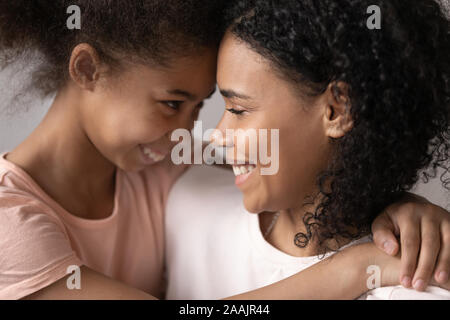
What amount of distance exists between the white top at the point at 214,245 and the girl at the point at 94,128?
99 mm

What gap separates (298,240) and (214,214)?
27 centimetres

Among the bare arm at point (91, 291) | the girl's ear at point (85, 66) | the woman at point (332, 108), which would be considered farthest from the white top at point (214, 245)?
the girl's ear at point (85, 66)

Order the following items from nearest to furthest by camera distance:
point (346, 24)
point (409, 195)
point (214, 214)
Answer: point (346, 24) → point (409, 195) → point (214, 214)

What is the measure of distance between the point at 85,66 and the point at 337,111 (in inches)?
20.5

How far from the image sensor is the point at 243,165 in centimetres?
109

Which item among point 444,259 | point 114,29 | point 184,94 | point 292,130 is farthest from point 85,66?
point 444,259

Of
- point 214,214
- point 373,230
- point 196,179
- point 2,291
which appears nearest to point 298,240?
point 373,230

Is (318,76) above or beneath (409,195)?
above

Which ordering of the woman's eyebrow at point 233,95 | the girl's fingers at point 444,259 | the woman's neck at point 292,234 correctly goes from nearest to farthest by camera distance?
the girl's fingers at point 444,259 < the woman's eyebrow at point 233,95 < the woman's neck at point 292,234

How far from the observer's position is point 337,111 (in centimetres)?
98

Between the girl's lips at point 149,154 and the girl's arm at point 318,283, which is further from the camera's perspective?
the girl's lips at point 149,154

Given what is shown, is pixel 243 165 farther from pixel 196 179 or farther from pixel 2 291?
pixel 2 291

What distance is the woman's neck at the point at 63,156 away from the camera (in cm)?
115

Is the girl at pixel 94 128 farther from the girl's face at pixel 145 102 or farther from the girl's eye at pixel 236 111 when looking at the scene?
the girl's eye at pixel 236 111
